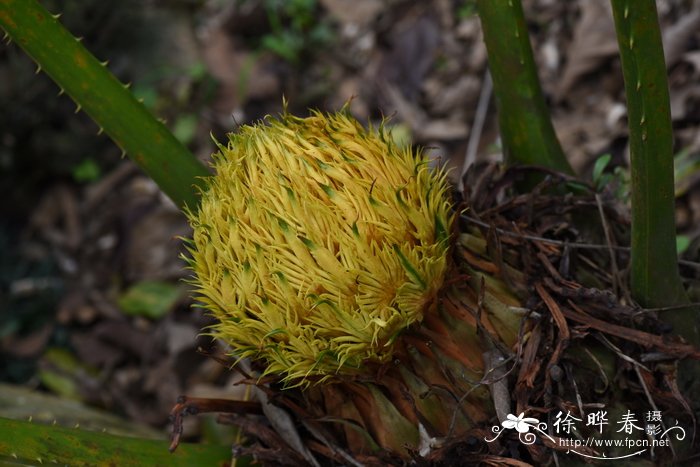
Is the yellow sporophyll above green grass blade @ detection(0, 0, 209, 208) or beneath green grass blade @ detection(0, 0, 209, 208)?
beneath

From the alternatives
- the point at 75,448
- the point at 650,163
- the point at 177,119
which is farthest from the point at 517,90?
the point at 177,119

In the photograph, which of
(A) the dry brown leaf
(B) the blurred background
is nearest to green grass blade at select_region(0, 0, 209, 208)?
(B) the blurred background

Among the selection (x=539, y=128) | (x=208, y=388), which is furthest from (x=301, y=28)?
(x=539, y=128)

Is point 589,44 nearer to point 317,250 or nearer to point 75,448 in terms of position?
point 317,250

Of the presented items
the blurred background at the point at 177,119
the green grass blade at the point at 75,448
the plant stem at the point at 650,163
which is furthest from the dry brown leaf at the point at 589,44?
the green grass blade at the point at 75,448

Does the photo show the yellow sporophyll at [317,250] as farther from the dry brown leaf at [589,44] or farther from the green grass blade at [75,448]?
the dry brown leaf at [589,44]

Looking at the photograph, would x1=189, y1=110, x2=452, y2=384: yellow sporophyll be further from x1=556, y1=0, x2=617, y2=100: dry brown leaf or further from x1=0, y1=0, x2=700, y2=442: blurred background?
x1=556, y1=0, x2=617, y2=100: dry brown leaf
